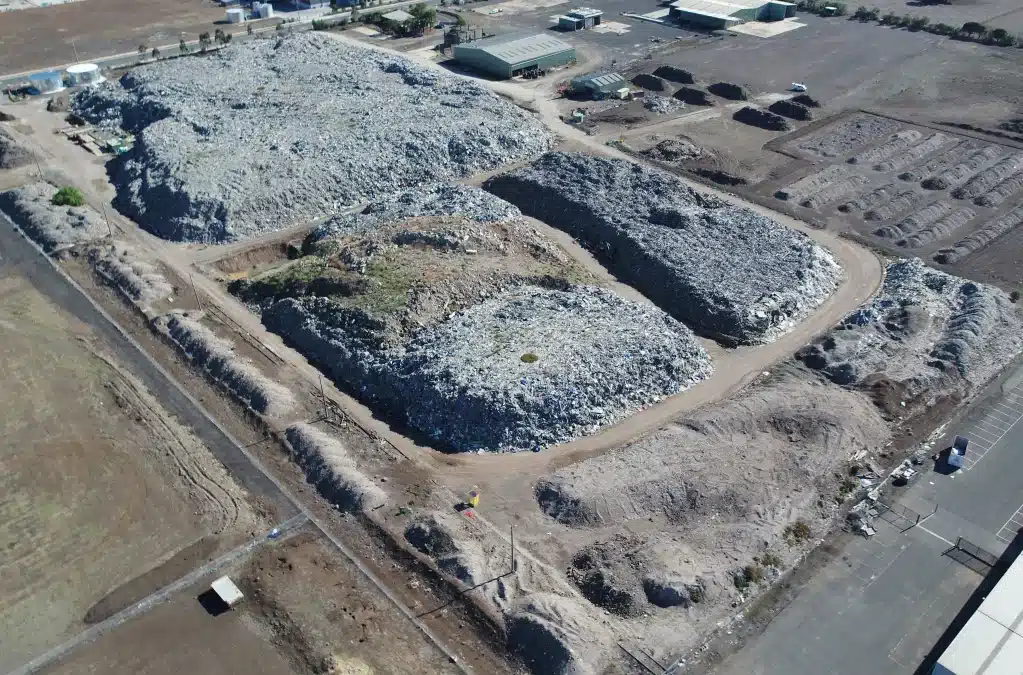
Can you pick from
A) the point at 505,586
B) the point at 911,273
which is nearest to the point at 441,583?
the point at 505,586

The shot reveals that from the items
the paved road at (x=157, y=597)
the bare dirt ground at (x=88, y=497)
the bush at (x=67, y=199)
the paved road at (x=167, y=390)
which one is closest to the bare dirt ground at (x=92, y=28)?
the bush at (x=67, y=199)

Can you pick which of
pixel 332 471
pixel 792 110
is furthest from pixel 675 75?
pixel 332 471

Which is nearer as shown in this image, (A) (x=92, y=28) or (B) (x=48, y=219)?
(B) (x=48, y=219)

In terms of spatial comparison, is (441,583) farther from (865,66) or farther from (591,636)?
(865,66)

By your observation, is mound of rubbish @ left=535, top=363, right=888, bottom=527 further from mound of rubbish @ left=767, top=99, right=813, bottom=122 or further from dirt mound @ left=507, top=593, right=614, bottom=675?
mound of rubbish @ left=767, top=99, right=813, bottom=122

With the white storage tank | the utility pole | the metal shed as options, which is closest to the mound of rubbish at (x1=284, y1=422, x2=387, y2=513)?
the utility pole

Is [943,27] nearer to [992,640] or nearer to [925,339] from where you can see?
[925,339]
